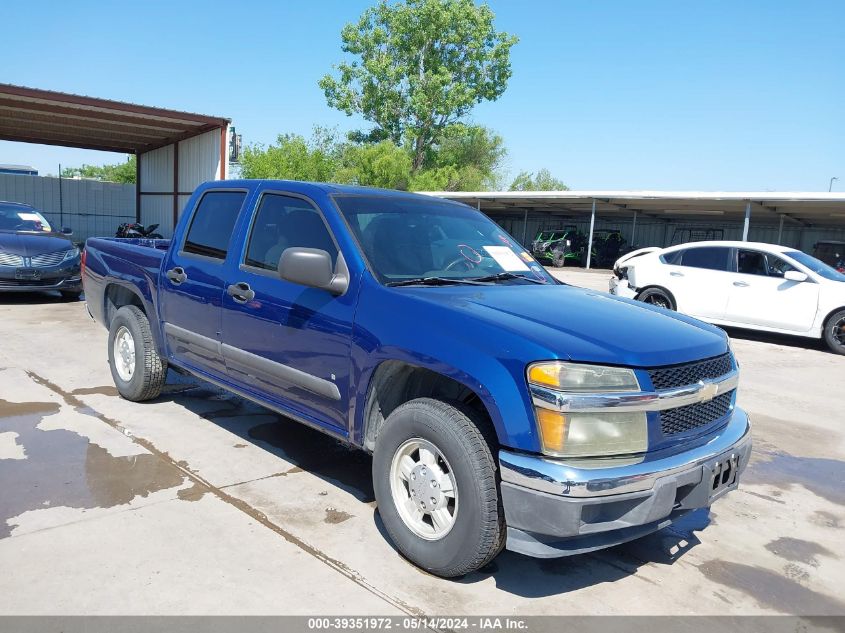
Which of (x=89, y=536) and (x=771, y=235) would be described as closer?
(x=89, y=536)

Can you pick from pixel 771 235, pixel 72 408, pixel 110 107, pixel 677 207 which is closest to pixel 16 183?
pixel 110 107

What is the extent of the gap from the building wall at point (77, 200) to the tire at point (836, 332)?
88.5 feet

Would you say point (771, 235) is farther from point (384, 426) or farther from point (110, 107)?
point (384, 426)

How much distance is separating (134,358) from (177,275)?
40.2 inches

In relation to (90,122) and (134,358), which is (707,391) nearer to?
(134,358)

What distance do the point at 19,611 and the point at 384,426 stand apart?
1.67 m

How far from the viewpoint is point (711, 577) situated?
3.25 metres

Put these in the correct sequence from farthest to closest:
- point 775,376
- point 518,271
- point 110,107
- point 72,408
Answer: point 110,107 → point 775,376 → point 72,408 → point 518,271

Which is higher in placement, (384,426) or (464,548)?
(384,426)

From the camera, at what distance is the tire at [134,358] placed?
514 centimetres

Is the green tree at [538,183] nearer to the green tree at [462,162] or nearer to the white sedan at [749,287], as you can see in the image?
the green tree at [462,162]

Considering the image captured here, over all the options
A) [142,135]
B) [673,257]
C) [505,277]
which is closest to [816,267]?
[673,257]

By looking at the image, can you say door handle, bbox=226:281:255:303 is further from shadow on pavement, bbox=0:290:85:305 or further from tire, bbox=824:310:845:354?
tire, bbox=824:310:845:354

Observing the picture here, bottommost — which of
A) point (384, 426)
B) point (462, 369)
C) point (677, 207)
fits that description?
point (384, 426)
